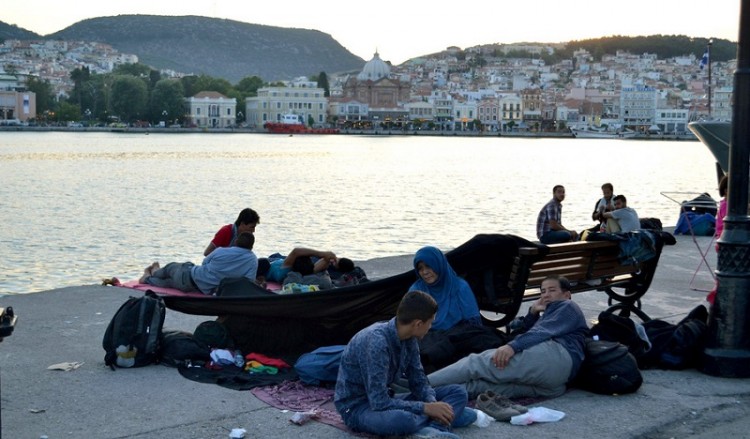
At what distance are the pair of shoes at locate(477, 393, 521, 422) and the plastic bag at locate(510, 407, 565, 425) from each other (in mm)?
37

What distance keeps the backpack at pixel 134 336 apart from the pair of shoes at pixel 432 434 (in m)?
1.92

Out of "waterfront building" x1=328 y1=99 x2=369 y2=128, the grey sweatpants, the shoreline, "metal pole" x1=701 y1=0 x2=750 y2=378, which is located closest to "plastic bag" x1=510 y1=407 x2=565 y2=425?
the grey sweatpants

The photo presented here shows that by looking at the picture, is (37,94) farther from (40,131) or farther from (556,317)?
(556,317)

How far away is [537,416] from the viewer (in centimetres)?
478

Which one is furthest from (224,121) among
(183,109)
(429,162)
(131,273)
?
(131,273)

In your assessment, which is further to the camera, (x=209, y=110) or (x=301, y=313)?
(x=209, y=110)

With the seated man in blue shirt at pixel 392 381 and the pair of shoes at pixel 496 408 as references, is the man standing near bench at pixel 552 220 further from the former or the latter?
the seated man in blue shirt at pixel 392 381

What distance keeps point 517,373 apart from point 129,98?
5373 inches

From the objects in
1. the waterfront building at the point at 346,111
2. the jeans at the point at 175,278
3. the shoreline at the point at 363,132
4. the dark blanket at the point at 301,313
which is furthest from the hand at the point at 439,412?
the waterfront building at the point at 346,111

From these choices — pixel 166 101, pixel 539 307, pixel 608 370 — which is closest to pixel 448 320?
pixel 539 307

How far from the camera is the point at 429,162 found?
6325 cm

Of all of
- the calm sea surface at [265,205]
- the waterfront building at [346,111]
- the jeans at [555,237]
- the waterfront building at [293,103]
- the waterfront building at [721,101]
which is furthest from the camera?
the waterfront building at [346,111]

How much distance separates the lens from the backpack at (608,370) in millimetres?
5254

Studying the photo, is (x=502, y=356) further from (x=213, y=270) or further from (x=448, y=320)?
(x=213, y=270)
